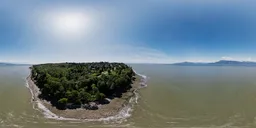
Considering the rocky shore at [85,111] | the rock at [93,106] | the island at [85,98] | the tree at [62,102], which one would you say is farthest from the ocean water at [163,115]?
the rock at [93,106]

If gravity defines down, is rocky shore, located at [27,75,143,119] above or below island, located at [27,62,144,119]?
below

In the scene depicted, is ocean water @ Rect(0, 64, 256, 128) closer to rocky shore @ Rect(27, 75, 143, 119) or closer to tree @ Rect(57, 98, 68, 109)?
rocky shore @ Rect(27, 75, 143, 119)

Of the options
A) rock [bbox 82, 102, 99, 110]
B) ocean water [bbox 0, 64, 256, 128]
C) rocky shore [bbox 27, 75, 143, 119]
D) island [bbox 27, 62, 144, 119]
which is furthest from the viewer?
rock [bbox 82, 102, 99, 110]

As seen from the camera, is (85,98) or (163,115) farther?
(85,98)

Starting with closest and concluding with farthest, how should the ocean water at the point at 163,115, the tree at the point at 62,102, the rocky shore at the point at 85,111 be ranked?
the ocean water at the point at 163,115 → the rocky shore at the point at 85,111 → the tree at the point at 62,102

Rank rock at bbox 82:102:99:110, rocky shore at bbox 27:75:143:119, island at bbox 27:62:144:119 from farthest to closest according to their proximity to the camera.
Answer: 1. rock at bbox 82:102:99:110
2. island at bbox 27:62:144:119
3. rocky shore at bbox 27:75:143:119

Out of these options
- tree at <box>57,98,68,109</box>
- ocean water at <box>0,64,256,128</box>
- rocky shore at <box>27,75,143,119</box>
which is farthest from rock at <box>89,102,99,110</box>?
ocean water at <box>0,64,256,128</box>

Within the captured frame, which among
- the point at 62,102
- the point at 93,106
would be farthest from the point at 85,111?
the point at 62,102

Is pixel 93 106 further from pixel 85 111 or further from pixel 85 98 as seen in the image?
pixel 85 98

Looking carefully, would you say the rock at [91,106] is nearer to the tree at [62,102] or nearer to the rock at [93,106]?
the rock at [93,106]

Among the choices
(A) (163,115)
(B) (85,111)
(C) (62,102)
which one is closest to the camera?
(A) (163,115)

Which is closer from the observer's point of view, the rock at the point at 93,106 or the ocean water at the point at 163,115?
the ocean water at the point at 163,115
